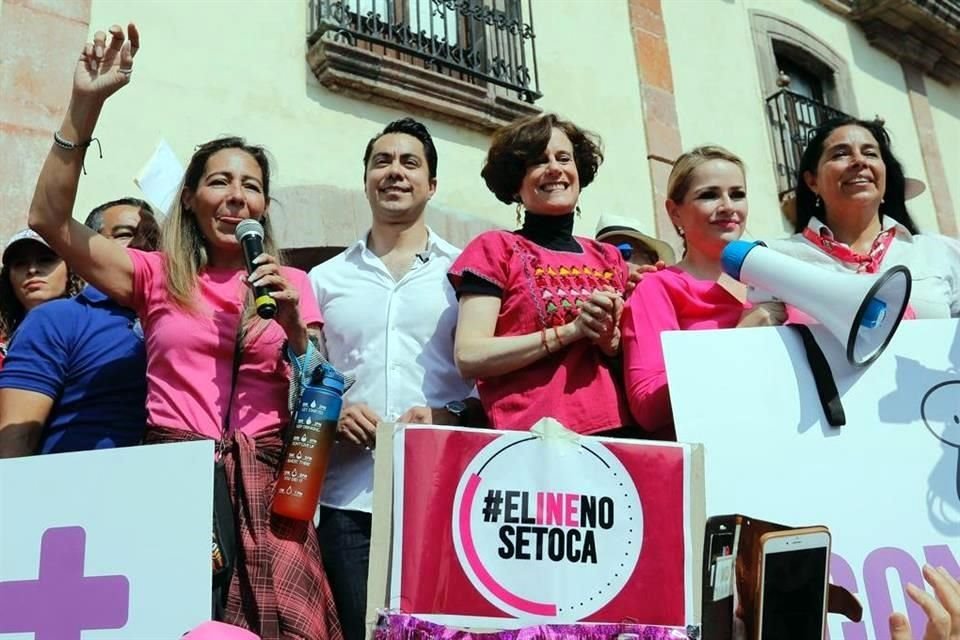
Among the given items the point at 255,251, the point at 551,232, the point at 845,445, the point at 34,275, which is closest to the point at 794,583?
the point at 845,445

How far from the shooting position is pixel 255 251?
7.32ft

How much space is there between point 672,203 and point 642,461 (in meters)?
1.13

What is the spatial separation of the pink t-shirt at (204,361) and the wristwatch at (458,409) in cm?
40

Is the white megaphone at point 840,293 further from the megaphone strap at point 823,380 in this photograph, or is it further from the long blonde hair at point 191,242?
the long blonde hair at point 191,242

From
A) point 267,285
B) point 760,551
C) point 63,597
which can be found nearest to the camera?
point 760,551

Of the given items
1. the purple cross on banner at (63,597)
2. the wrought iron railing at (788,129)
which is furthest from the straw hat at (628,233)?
the wrought iron railing at (788,129)

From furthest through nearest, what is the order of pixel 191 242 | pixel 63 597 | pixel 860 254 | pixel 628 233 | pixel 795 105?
pixel 795 105 → pixel 628 233 → pixel 860 254 → pixel 191 242 → pixel 63 597

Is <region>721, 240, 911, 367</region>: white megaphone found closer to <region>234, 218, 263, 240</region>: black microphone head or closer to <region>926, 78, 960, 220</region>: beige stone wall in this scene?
<region>234, 218, 263, 240</region>: black microphone head

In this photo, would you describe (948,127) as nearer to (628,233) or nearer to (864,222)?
(628,233)

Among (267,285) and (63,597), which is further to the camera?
(267,285)

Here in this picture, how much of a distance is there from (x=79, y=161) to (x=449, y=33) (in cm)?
421

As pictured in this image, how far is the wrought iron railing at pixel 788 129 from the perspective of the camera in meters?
7.81

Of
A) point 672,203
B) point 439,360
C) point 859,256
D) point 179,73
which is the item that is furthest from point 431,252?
point 179,73

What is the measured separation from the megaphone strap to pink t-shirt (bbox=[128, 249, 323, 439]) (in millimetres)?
1165
